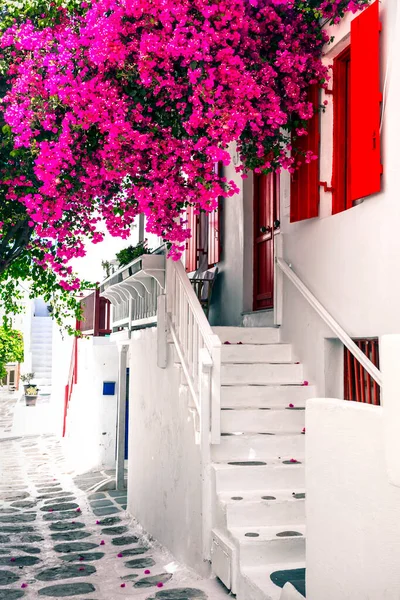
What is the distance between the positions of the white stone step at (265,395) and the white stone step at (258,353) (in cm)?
49

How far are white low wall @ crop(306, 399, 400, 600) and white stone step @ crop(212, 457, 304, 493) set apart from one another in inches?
69.1

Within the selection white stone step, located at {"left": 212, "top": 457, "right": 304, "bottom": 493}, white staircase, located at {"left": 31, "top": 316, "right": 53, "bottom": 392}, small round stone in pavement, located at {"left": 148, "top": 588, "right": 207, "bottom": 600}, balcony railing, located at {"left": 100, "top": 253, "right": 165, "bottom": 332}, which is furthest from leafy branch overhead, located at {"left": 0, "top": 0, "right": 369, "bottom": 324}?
white staircase, located at {"left": 31, "top": 316, "right": 53, "bottom": 392}

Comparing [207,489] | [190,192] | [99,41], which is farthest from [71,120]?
[207,489]

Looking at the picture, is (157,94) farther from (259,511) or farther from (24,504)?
(24,504)

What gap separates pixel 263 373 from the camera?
6.72 metres

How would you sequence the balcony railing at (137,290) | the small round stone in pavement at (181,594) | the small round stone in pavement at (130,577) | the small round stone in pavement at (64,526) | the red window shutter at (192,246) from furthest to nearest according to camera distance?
the red window shutter at (192,246) → the small round stone in pavement at (64,526) → the balcony railing at (137,290) → the small round stone in pavement at (130,577) → the small round stone in pavement at (181,594)

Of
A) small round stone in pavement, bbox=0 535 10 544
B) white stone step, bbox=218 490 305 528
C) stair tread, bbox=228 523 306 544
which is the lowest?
small round stone in pavement, bbox=0 535 10 544

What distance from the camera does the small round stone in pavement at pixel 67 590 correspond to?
5.68 meters

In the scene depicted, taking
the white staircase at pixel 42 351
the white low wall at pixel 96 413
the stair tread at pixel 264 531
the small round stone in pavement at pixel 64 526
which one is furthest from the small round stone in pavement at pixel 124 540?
the white staircase at pixel 42 351

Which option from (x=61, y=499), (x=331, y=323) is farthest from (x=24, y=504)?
(x=331, y=323)

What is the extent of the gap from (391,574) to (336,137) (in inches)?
169

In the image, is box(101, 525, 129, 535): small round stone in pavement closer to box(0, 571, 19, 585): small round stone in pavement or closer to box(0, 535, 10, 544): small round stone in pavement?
box(0, 535, 10, 544): small round stone in pavement

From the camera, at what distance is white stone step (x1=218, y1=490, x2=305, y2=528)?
17.0ft

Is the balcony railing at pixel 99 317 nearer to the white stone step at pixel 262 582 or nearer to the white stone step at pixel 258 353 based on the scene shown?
the white stone step at pixel 258 353
